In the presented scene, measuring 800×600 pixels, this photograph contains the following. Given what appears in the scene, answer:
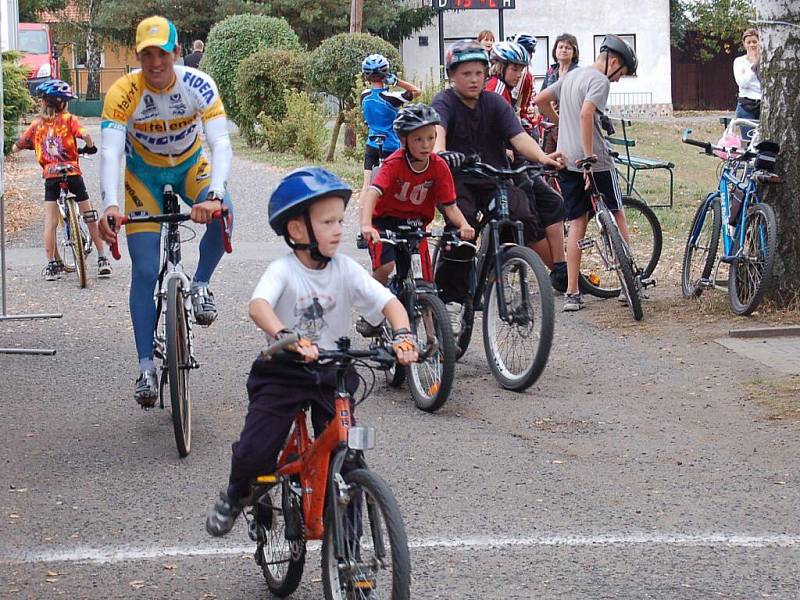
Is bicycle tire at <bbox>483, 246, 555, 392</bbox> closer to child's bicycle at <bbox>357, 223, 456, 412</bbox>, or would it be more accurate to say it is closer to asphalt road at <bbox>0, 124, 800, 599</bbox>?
asphalt road at <bbox>0, 124, 800, 599</bbox>

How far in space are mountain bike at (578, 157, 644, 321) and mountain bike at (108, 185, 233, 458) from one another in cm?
367

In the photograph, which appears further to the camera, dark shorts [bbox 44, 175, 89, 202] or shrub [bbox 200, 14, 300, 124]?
shrub [bbox 200, 14, 300, 124]

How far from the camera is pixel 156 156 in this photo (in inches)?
283

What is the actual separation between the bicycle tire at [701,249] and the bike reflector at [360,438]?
21.6 ft

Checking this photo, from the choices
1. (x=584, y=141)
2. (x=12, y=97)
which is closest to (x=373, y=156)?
(x=584, y=141)

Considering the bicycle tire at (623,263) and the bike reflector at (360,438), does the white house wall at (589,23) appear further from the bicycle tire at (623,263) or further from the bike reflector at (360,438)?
the bike reflector at (360,438)

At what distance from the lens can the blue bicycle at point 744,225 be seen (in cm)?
962

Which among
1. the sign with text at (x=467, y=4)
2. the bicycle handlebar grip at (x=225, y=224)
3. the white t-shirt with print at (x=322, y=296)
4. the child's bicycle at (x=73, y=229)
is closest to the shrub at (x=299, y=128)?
the sign with text at (x=467, y=4)

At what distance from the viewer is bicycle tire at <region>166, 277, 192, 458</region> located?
21.5 ft

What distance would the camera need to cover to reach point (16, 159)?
27.5 metres

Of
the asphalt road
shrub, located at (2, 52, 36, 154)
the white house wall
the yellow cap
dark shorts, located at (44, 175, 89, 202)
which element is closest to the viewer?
the asphalt road

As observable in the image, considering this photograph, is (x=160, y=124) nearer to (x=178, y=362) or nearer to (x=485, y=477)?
(x=178, y=362)

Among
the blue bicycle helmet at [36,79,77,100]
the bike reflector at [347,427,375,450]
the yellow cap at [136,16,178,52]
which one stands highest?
the blue bicycle helmet at [36,79,77,100]

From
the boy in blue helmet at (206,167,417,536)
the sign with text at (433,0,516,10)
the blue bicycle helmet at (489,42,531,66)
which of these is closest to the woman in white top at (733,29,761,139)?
the blue bicycle helmet at (489,42,531,66)
